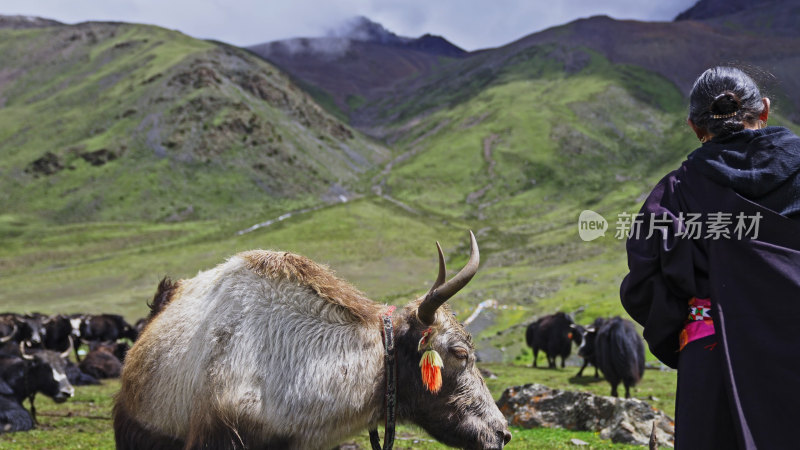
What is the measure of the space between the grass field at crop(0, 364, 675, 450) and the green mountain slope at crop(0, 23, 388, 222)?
9671 cm

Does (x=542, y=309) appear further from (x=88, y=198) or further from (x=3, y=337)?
(x=88, y=198)

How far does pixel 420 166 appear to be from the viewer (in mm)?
144875

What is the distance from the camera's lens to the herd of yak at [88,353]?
15422 millimetres

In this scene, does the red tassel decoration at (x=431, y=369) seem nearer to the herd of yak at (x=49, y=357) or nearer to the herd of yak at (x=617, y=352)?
the herd of yak at (x=49, y=357)

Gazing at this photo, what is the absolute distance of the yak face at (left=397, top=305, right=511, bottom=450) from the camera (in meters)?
5.02

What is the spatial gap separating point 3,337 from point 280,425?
26446 mm

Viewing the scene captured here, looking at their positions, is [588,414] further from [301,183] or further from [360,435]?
[301,183]

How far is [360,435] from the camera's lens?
312 inches

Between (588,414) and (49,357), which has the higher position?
(588,414)

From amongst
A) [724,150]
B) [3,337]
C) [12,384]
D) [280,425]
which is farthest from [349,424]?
[3,337]

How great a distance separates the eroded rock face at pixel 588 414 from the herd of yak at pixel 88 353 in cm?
605

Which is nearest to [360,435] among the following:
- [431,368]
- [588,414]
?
[431,368]

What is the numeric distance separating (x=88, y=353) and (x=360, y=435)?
20.7 m

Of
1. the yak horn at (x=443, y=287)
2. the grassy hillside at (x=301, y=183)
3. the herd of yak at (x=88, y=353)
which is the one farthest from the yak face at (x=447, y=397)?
the grassy hillside at (x=301, y=183)
